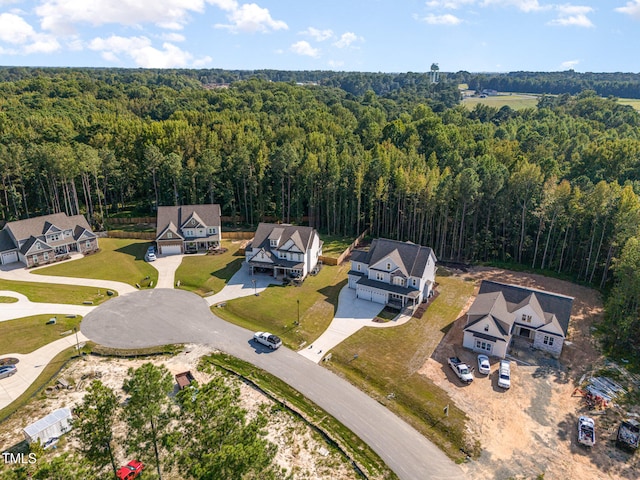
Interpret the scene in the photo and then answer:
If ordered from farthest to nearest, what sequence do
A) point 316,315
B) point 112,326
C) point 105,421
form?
point 316,315, point 112,326, point 105,421

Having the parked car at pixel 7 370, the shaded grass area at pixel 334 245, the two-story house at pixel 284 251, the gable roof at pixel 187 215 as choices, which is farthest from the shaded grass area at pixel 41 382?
the shaded grass area at pixel 334 245

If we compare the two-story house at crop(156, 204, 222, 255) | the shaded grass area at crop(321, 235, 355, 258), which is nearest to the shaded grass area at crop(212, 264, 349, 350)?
the shaded grass area at crop(321, 235, 355, 258)

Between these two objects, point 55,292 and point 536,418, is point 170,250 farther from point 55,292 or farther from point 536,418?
point 536,418

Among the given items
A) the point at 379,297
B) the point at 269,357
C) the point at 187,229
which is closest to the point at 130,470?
the point at 269,357

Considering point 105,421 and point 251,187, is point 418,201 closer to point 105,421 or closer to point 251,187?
point 251,187

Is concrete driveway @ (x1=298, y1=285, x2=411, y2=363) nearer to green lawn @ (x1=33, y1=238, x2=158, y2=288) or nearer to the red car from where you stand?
the red car

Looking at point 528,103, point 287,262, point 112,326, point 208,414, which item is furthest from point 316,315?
point 528,103

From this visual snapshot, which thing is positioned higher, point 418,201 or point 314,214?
point 418,201

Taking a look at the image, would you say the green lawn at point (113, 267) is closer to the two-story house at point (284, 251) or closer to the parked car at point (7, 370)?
the two-story house at point (284, 251)
